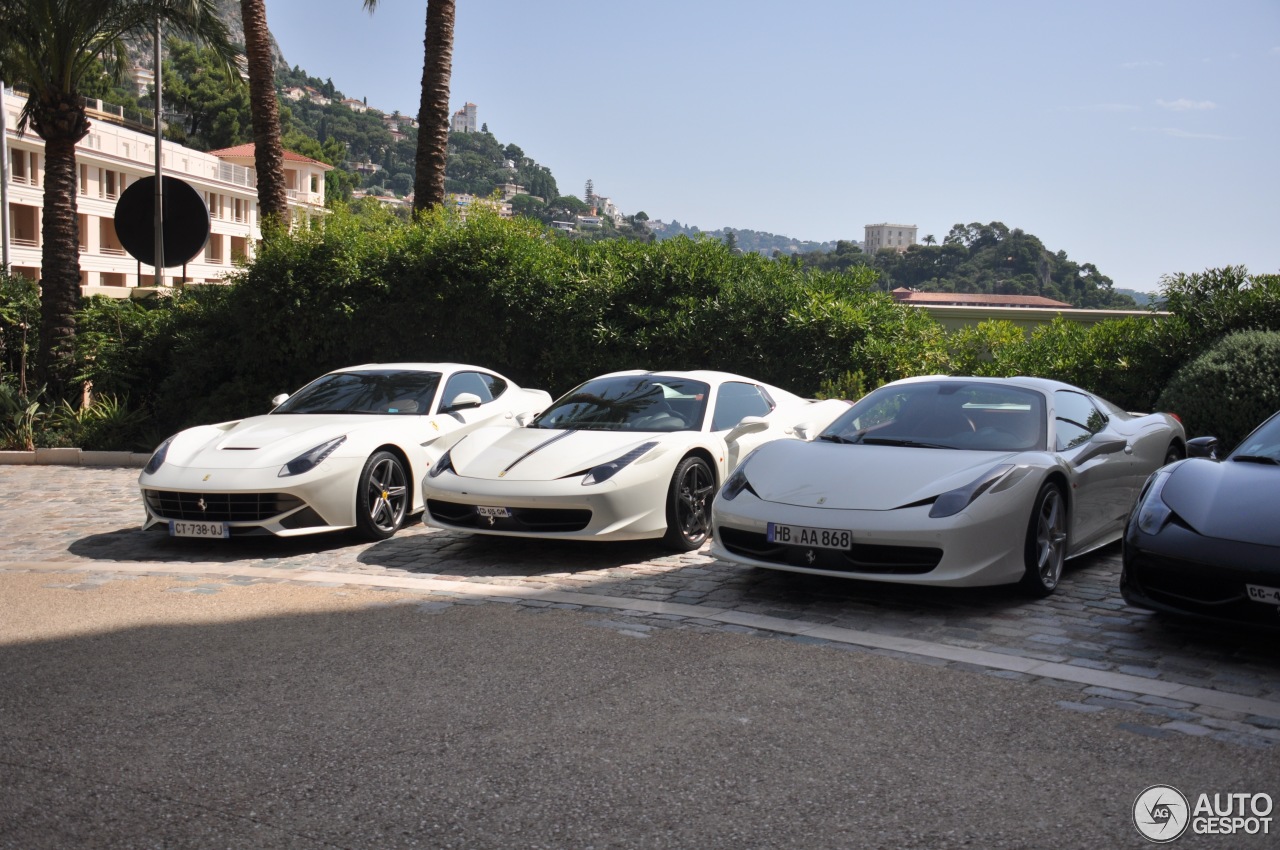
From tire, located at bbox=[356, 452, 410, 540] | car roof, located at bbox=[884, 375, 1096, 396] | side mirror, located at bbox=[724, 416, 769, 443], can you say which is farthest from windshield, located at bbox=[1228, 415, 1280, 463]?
tire, located at bbox=[356, 452, 410, 540]

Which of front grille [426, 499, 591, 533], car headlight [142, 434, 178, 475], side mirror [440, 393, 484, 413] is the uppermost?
side mirror [440, 393, 484, 413]

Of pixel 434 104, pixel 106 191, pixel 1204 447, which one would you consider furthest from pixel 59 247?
pixel 106 191

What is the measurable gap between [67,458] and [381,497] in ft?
24.1

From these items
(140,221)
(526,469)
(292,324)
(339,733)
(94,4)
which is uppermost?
(94,4)

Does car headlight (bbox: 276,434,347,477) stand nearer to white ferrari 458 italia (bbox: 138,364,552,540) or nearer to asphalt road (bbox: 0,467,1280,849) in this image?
white ferrari 458 italia (bbox: 138,364,552,540)

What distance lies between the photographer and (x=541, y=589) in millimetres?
7062

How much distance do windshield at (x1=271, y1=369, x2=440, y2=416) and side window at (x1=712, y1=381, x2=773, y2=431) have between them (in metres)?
2.49

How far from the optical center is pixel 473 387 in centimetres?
1035

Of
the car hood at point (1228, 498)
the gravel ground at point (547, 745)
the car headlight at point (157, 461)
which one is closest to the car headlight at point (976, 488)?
the car hood at point (1228, 498)

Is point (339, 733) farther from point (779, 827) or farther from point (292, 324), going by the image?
point (292, 324)

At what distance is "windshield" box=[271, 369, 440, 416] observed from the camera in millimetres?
9664

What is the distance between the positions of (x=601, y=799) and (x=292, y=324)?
12.4 metres

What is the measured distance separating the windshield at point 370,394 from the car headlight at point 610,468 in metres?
2.35

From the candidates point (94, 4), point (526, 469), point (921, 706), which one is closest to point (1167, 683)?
point (921, 706)
